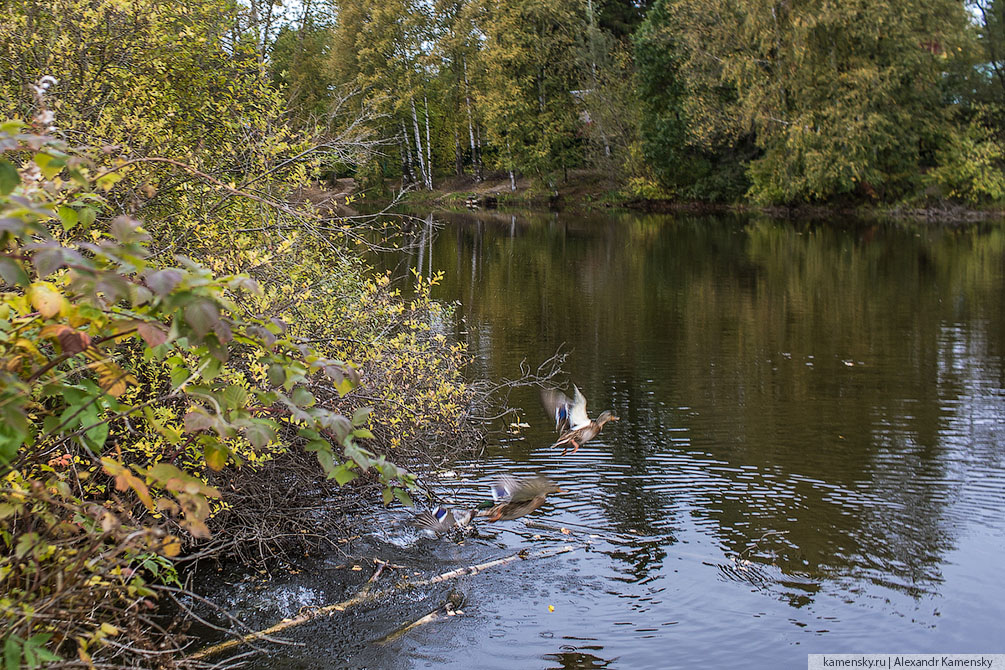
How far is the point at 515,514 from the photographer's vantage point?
7.73 meters

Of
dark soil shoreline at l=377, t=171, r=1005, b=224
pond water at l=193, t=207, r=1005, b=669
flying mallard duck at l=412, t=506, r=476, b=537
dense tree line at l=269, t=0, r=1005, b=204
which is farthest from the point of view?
dark soil shoreline at l=377, t=171, r=1005, b=224

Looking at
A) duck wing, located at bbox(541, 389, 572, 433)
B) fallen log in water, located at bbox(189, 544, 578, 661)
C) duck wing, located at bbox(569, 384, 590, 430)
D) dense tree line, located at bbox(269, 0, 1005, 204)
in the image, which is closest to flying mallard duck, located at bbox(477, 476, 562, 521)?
fallen log in water, located at bbox(189, 544, 578, 661)

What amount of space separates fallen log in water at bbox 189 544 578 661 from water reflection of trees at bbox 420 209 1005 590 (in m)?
0.99

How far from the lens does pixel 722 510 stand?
25.9ft

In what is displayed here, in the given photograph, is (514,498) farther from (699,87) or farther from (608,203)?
(608,203)

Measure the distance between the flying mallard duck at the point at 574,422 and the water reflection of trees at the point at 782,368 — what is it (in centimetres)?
28

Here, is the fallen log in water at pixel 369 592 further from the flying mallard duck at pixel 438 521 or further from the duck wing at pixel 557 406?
the duck wing at pixel 557 406

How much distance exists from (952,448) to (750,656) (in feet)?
15.8

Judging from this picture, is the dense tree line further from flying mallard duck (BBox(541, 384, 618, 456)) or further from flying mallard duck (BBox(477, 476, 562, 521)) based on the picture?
flying mallard duck (BBox(477, 476, 562, 521))

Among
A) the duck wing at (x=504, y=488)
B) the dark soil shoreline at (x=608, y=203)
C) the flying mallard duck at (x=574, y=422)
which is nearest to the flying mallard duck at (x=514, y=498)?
the duck wing at (x=504, y=488)

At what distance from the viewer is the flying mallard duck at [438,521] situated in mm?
7312

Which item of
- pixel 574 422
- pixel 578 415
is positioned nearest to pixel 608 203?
pixel 578 415

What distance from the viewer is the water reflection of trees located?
7.76 m

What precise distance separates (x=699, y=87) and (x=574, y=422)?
32060mm
